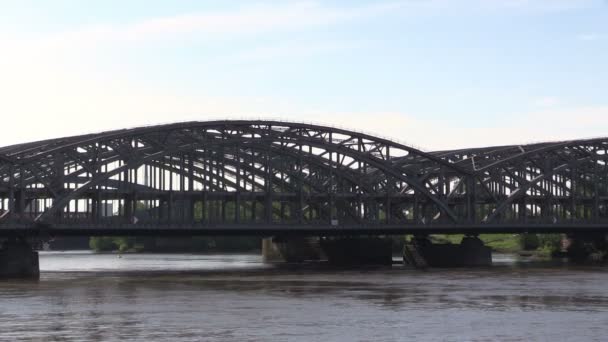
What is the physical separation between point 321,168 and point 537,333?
270 ft

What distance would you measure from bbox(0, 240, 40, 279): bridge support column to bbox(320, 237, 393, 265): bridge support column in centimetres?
5006

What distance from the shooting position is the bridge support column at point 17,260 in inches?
4609

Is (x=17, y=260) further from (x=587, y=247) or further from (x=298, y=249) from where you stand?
(x=587, y=247)

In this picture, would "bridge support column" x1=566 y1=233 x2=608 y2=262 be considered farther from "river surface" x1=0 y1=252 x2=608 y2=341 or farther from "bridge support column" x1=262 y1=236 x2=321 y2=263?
"river surface" x1=0 y1=252 x2=608 y2=341

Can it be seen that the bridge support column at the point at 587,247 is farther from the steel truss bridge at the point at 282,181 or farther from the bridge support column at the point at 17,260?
the bridge support column at the point at 17,260

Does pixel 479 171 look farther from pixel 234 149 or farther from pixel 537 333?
pixel 537 333

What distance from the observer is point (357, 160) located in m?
146

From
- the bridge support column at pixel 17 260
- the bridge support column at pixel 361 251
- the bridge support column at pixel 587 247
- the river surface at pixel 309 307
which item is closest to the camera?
the river surface at pixel 309 307

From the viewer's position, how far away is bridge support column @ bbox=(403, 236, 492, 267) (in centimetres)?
14738

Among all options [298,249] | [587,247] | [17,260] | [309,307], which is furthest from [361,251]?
[309,307]

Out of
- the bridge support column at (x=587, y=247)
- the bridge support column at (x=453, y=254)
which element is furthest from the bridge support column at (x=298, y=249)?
the bridge support column at (x=587, y=247)

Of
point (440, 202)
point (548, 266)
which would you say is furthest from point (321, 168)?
point (548, 266)

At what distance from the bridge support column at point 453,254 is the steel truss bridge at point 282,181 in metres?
2.08

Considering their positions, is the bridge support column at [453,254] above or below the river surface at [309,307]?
above
